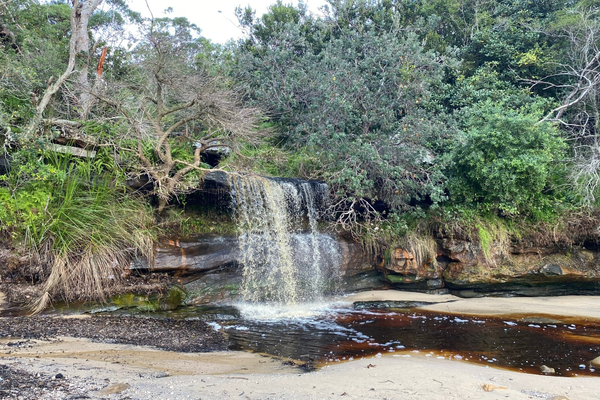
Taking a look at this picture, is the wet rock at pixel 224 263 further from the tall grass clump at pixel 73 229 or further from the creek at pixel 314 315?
the tall grass clump at pixel 73 229

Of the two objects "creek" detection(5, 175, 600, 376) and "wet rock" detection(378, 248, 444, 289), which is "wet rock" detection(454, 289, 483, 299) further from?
"creek" detection(5, 175, 600, 376)

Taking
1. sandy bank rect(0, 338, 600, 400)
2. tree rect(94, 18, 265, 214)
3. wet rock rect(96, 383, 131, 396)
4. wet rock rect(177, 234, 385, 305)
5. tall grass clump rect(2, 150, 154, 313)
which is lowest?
sandy bank rect(0, 338, 600, 400)

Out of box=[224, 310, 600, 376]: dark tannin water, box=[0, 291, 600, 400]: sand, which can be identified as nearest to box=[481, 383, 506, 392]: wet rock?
box=[0, 291, 600, 400]: sand

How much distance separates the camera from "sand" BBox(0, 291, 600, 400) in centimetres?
365

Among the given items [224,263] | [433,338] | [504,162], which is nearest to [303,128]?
[224,263]

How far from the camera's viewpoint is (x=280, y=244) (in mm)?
9219

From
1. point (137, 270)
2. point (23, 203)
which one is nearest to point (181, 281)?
point (137, 270)

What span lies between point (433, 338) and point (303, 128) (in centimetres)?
659

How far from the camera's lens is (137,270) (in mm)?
7605

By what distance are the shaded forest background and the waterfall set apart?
0.72 m

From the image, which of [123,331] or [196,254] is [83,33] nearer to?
[196,254]

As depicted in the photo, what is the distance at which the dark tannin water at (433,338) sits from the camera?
5.57 meters

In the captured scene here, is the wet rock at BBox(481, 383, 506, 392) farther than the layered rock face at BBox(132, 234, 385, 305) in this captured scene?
No

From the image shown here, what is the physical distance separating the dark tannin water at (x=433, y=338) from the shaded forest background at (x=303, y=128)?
8.42 feet
